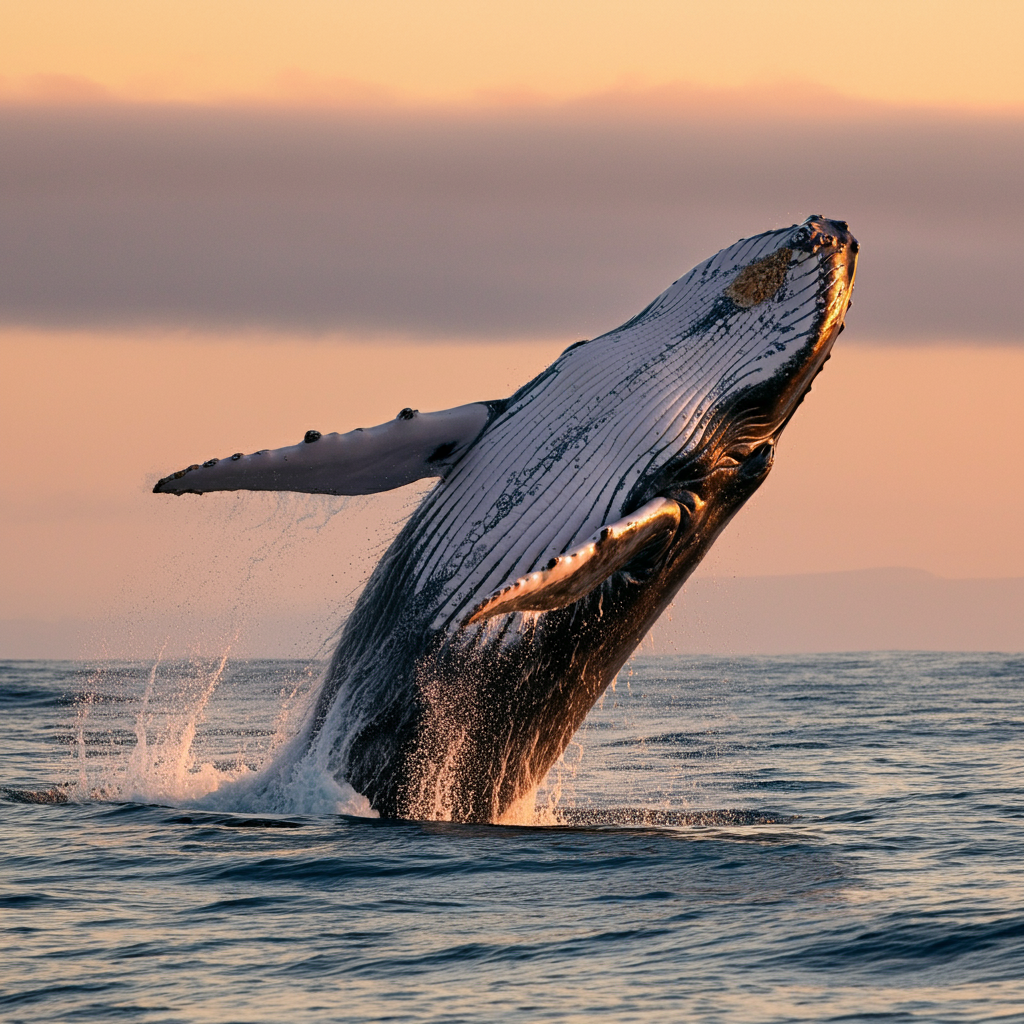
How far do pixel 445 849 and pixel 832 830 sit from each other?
3.74 metres

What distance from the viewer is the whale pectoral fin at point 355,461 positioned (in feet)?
39.9

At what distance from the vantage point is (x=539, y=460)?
1219 cm

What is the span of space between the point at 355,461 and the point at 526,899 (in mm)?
4061

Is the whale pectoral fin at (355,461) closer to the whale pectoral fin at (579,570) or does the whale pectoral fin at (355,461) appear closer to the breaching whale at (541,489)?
the breaching whale at (541,489)

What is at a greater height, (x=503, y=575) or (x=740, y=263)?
(x=740, y=263)

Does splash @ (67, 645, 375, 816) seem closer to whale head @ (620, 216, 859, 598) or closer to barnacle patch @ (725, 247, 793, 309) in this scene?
whale head @ (620, 216, 859, 598)

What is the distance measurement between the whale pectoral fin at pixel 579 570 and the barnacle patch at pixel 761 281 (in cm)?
234

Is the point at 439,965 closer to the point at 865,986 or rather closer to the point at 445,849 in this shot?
the point at 865,986

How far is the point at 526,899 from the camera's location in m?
9.75

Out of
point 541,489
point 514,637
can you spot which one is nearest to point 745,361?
point 541,489

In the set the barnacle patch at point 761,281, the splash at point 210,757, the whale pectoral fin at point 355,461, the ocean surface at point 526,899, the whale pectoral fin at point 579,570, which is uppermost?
the barnacle patch at point 761,281

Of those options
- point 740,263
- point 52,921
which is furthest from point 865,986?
point 740,263

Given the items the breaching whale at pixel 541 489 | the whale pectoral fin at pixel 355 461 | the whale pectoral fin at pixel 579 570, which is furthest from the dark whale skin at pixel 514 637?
the whale pectoral fin at pixel 579 570

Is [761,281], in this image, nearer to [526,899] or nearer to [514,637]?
[514,637]
